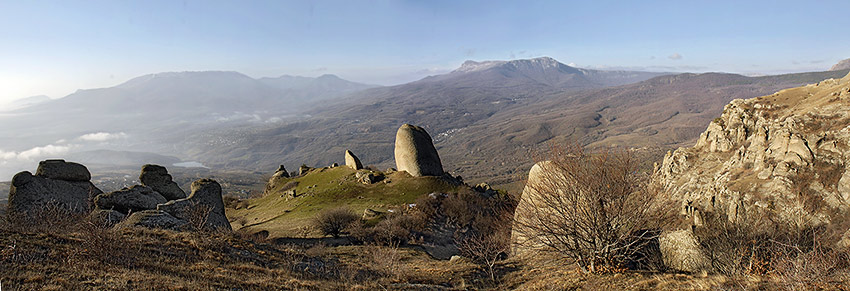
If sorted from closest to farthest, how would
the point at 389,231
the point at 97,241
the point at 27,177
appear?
the point at 97,241
the point at 27,177
the point at 389,231

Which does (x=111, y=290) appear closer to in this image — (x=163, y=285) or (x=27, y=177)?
(x=163, y=285)

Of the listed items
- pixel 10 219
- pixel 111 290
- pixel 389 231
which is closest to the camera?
pixel 111 290

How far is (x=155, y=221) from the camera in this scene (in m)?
15.1

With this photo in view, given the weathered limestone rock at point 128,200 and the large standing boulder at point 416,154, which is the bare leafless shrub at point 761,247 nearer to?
the large standing boulder at point 416,154

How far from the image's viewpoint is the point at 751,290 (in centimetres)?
850

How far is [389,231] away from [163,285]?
43.5ft

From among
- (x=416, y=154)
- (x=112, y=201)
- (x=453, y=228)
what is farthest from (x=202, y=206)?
(x=416, y=154)

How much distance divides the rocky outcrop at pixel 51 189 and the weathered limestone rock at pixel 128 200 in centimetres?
64

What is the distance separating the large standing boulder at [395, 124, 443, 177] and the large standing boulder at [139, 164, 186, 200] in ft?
57.5

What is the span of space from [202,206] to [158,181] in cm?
986

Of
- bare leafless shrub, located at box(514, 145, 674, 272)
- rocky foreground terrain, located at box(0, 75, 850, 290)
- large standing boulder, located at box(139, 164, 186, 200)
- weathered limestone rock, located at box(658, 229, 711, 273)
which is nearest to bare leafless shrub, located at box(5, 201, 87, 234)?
rocky foreground terrain, located at box(0, 75, 850, 290)

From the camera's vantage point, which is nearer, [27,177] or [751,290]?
[751,290]

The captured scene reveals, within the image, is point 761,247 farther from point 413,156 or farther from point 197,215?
point 413,156

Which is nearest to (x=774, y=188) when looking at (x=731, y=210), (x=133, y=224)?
(x=731, y=210)
